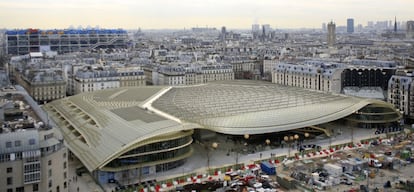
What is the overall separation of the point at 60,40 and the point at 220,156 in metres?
123

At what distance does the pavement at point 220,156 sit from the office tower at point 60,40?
4370 inches

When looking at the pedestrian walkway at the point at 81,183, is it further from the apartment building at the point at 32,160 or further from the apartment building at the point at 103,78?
the apartment building at the point at 103,78

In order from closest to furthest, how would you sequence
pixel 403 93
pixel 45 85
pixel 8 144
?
pixel 8 144 < pixel 403 93 < pixel 45 85

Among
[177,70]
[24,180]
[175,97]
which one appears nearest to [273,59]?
[177,70]

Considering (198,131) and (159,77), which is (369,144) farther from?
(159,77)

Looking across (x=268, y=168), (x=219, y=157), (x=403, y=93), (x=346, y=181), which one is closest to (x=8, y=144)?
(x=268, y=168)

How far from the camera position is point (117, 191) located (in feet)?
135

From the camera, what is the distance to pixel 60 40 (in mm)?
161375

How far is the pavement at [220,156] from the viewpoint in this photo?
44.5 metres

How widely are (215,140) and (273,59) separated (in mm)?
70007

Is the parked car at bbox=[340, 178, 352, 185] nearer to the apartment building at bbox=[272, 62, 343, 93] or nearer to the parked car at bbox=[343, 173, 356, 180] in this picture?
the parked car at bbox=[343, 173, 356, 180]

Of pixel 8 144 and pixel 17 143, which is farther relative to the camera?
pixel 17 143

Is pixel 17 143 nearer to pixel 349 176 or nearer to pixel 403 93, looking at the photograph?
pixel 349 176

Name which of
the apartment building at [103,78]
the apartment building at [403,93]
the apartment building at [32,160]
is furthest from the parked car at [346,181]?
the apartment building at [103,78]
